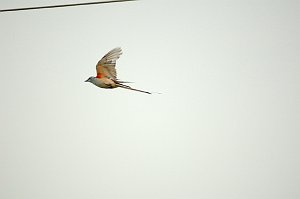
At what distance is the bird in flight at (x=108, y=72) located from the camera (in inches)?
46.2

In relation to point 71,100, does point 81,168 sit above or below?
below

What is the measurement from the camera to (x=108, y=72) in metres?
1.18

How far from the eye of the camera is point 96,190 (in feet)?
3.77

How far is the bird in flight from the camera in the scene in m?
1.17

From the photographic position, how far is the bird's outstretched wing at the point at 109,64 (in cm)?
117

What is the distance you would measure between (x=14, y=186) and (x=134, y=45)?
835 mm

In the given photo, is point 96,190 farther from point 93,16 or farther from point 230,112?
point 93,16

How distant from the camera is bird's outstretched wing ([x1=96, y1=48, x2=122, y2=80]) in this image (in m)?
1.17

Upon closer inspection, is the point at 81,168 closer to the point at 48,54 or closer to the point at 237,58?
the point at 48,54

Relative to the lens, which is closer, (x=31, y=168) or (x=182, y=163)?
(x=182, y=163)

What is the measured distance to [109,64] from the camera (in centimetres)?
118

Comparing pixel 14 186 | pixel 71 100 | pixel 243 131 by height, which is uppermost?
pixel 71 100

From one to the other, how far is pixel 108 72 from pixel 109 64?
0.04 m

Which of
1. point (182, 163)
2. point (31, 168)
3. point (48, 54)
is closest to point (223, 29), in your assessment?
point (182, 163)
